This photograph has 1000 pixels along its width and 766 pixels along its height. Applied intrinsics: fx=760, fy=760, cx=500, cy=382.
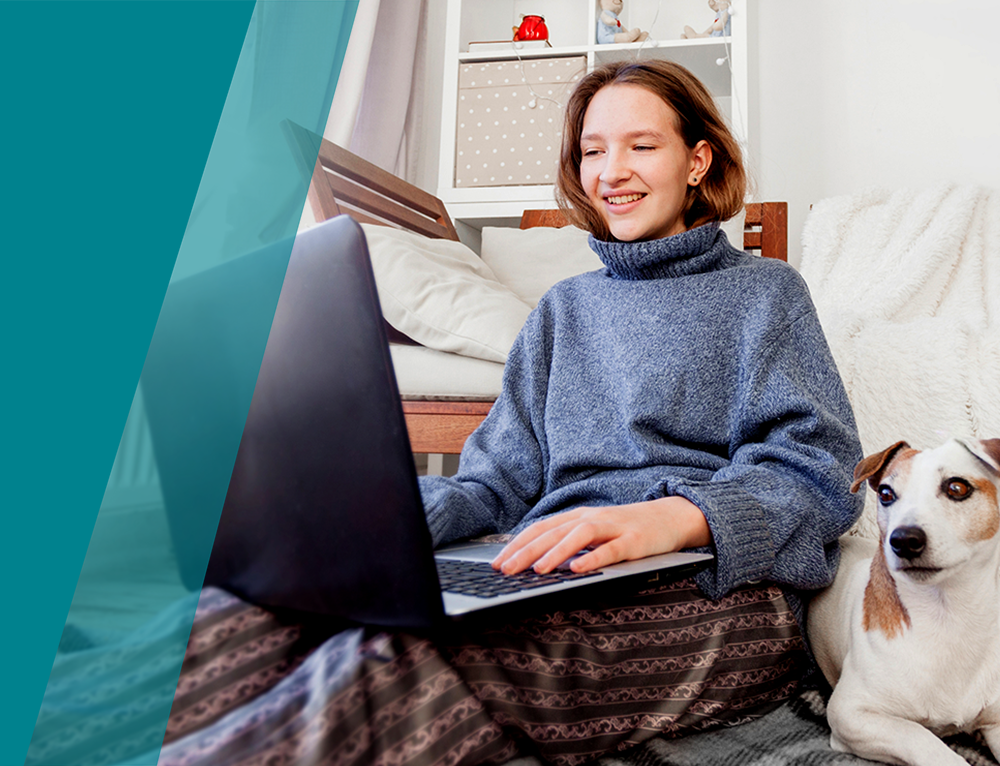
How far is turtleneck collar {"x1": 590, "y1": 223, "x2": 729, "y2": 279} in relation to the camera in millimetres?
885

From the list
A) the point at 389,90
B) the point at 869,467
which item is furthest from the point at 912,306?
the point at 389,90

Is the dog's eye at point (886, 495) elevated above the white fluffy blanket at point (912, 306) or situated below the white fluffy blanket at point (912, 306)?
below

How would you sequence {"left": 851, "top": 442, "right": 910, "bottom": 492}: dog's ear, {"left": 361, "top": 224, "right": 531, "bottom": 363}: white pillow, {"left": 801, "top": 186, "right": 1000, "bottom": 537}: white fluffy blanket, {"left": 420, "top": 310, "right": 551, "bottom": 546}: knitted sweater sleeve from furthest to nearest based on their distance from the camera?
1. {"left": 361, "top": 224, "right": 531, "bottom": 363}: white pillow
2. {"left": 801, "top": 186, "right": 1000, "bottom": 537}: white fluffy blanket
3. {"left": 420, "top": 310, "right": 551, "bottom": 546}: knitted sweater sleeve
4. {"left": 851, "top": 442, "right": 910, "bottom": 492}: dog's ear

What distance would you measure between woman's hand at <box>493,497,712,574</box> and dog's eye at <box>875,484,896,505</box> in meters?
0.18

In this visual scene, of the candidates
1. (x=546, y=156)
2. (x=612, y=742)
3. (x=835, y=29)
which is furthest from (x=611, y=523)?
(x=835, y=29)

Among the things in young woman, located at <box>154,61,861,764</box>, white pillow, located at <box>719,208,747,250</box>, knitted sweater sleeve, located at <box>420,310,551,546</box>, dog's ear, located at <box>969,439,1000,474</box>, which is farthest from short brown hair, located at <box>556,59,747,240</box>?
white pillow, located at <box>719,208,747,250</box>

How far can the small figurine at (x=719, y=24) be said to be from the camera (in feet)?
6.79

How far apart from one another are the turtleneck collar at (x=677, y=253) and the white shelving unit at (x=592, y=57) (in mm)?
1172

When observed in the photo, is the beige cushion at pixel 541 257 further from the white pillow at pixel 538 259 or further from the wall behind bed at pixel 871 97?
the wall behind bed at pixel 871 97

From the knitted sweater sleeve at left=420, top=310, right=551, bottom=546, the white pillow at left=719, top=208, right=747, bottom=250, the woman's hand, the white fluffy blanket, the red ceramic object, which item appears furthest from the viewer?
the red ceramic object

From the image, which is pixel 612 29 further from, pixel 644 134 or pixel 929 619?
pixel 929 619

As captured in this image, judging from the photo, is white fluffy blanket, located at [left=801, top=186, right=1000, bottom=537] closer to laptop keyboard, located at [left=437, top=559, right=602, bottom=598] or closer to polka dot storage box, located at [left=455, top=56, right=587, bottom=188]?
laptop keyboard, located at [left=437, top=559, right=602, bottom=598]

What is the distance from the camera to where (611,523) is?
0.59 meters
